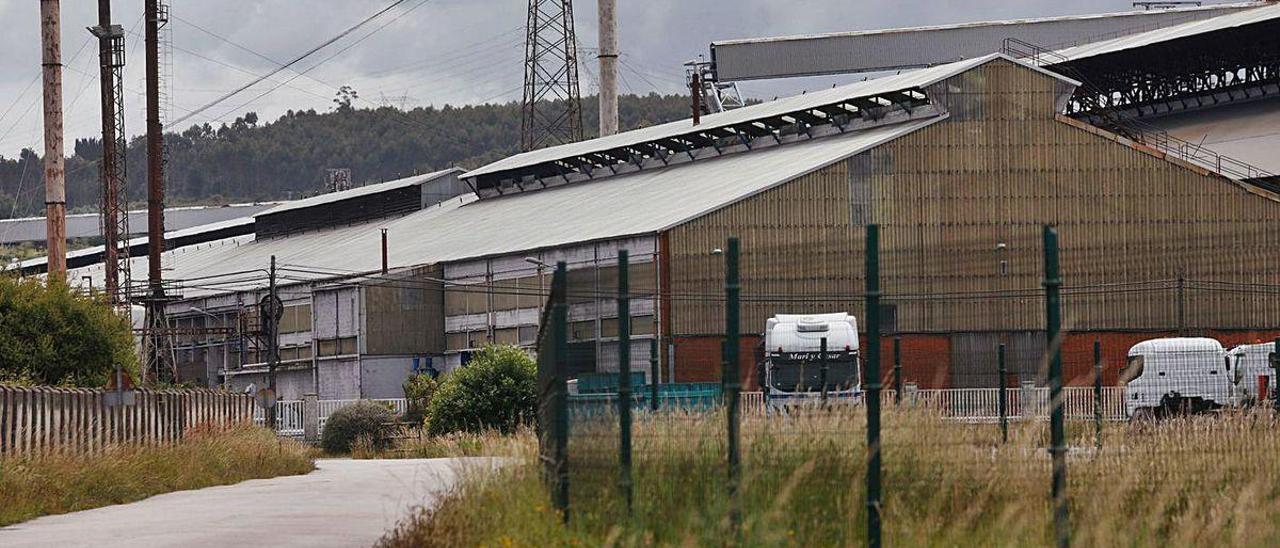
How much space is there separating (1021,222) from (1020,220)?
8cm

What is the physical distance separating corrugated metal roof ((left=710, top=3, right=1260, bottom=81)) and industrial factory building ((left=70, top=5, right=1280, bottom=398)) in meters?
28.0

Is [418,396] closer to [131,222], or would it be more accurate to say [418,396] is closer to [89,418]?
[89,418]

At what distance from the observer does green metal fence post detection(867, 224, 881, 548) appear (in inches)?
471

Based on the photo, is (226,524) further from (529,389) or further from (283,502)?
(529,389)

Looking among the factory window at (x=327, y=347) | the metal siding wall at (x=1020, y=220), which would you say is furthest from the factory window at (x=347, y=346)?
the metal siding wall at (x=1020, y=220)

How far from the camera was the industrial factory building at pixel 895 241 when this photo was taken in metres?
56.2

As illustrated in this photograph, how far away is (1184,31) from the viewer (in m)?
75.6

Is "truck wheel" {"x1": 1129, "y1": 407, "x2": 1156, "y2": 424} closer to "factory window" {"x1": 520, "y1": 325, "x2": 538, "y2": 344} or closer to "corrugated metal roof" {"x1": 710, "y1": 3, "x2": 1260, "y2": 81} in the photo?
"factory window" {"x1": 520, "y1": 325, "x2": 538, "y2": 344}

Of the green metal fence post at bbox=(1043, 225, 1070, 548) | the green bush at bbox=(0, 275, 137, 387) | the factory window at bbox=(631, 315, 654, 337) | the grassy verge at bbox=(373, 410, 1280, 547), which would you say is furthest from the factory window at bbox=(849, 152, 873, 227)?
the green metal fence post at bbox=(1043, 225, 1070, 548)

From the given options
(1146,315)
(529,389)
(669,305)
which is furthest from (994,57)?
(529,389)

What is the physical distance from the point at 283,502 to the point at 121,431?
5668 millimetres

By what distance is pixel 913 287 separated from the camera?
181 ft

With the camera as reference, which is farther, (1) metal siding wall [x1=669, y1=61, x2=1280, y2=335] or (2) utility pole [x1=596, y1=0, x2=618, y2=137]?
(2) utility pole [x1=596, y1=0, x2=618, y2=137]

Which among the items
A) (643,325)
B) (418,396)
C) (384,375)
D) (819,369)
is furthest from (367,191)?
(819,369)
